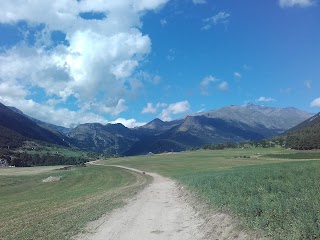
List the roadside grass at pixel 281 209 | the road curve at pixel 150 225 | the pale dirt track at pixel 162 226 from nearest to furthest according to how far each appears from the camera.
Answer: the roadside grass at pixel 281 209 → the pale dirt track at pixel 162 226 → the road curve at pixel 150 225

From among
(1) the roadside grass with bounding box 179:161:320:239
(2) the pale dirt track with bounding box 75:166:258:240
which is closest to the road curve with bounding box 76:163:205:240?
(2) the pale dirt track with bounding box 75:166:258:240

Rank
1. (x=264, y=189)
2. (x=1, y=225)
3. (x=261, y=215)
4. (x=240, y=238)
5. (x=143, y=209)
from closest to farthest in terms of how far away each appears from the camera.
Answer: (x=240, y=238) → (x=261, y=215) → (x=264, y=189) → (x=1, y=225) → (x=143, y=209)

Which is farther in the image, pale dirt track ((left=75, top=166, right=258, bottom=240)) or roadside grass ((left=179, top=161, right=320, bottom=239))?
pale dirt track ((left=75, top=166, right=258, bottom=240))

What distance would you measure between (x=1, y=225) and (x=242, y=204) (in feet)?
58.2

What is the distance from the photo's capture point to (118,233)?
21844mm

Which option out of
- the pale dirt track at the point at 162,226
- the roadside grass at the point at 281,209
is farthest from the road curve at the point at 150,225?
the roadside grass at the point at 281,209

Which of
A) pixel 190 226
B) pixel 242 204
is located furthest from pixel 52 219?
pixel 242 204

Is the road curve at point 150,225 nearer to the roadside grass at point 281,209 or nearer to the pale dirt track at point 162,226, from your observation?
the pale dirt track at point 162,226

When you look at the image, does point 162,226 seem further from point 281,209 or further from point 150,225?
point 281,209

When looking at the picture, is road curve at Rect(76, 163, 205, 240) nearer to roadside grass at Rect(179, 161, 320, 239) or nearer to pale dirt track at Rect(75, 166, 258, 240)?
pale dirt track at Rect(75, 166, 258, 240)

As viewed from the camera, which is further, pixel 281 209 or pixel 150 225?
pixel 150 225

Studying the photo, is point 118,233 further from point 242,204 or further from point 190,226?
point 242,204

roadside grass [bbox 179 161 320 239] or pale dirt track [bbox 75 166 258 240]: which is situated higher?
roadside grass [bbox 179 161 320 239]

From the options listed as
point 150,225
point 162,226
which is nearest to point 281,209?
point 162,226
